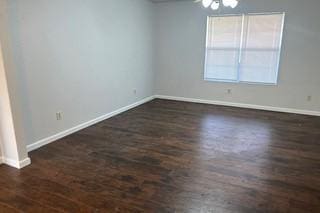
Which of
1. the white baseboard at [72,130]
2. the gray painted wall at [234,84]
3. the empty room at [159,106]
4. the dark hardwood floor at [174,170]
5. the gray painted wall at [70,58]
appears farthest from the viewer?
the gray painted wall at [234,84]

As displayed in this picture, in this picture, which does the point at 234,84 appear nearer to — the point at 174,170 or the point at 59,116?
the point at 174,170

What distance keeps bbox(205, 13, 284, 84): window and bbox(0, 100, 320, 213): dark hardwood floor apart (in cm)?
138

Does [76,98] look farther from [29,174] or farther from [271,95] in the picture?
[271,95]

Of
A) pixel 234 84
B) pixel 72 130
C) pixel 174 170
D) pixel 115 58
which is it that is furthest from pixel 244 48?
pixel 72 130

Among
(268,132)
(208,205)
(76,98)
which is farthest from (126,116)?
(208,205)

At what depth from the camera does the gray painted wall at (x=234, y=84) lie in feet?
15.4

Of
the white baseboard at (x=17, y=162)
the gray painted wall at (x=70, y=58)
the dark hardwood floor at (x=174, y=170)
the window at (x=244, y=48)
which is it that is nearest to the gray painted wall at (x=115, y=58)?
the gray painted wall at (x=70, y=58)

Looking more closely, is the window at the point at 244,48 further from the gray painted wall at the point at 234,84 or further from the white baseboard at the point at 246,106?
the white baseboard at the point at 246,106

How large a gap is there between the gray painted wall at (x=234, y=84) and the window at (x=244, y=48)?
0.14 m

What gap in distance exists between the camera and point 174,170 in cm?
279

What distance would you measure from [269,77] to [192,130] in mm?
2345

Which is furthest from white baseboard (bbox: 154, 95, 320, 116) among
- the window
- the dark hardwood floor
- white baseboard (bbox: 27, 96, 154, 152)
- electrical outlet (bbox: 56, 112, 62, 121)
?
electrical outlet (bbox: 56, 112, 62, 121)

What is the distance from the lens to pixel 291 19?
4703 millimetres

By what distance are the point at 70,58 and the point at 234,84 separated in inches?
141
